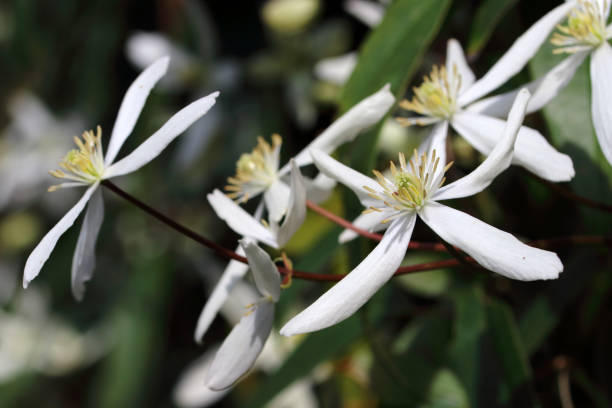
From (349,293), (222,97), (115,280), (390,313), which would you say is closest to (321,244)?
(390,313)

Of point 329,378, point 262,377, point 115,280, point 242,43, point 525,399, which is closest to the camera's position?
point 525,399

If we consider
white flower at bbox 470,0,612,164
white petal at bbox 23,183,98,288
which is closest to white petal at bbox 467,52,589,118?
white flower at bbox 470,0,612,164

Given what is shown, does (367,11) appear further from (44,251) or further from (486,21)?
(44,251)

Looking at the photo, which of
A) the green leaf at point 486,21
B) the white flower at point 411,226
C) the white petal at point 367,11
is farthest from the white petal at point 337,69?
the white flower at point 411,226

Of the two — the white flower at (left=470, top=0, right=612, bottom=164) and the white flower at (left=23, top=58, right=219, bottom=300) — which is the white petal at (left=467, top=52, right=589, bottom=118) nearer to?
the white flower at (left=470, top=0, right=612, bottom=164)

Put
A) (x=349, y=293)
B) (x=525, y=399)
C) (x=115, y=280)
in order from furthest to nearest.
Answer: (x=115, y=280), (x=525, y=399), (x=349, y=293)

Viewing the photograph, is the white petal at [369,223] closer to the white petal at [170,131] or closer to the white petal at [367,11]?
the white petal at [170,131]

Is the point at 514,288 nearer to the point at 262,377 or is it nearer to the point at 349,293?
the point at 349,293

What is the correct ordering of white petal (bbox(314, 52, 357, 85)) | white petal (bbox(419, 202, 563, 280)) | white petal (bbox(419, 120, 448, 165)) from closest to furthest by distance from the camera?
white petal (bbox(419, 202, 563, 280)) < white petal (bbox(419, 120, 448, 165)) < white petal (bbox(314, 52, 357, 85))
